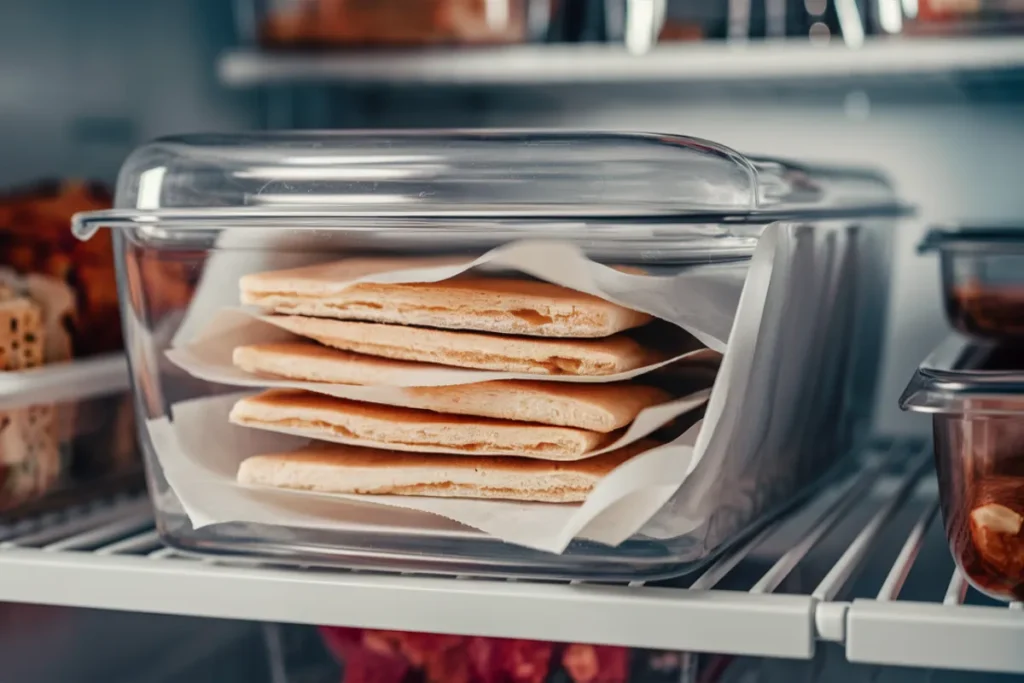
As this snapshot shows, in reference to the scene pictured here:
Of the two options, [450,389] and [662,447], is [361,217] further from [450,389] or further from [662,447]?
[662,447]

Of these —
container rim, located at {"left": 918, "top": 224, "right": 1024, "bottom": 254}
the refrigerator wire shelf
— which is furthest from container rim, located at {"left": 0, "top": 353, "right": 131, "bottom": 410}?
container rim, located at {"left": 918, "top": 224, "right": 1024, "bottom": 254}

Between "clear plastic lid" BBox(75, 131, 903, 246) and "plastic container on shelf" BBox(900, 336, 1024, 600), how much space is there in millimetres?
144

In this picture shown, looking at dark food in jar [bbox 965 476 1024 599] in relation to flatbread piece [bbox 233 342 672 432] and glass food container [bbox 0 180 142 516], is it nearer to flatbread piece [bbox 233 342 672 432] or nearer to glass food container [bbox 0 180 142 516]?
flatbread piece [bbox 233 342 672 432]

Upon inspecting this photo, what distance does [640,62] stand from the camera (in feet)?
3.74

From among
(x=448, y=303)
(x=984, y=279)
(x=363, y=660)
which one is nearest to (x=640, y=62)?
(x=984, y=279)

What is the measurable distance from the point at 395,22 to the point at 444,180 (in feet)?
1.51

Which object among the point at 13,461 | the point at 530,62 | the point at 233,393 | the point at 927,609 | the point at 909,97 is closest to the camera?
the point at 927,609

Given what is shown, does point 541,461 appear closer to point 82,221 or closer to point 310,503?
point 310,503

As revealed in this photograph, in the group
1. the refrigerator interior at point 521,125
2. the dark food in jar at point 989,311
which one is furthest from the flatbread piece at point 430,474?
the dark food in jar at point 989,311

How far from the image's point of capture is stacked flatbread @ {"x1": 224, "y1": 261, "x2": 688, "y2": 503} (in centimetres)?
75

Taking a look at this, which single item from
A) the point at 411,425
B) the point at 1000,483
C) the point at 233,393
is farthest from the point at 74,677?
the point at 1000,483

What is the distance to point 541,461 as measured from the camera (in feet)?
2.54

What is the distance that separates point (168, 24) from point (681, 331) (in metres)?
0.76

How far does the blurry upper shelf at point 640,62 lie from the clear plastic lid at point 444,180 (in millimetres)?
293
